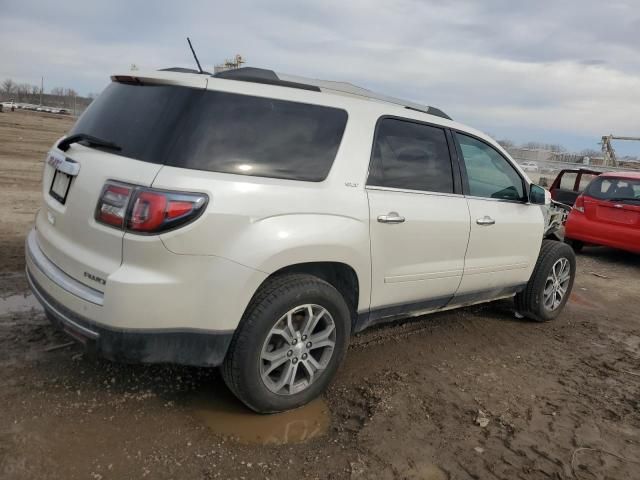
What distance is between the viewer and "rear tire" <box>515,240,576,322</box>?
5066 millimetres

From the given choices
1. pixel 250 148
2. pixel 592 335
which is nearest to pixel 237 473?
pixel 250 148

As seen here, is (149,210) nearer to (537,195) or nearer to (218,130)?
(218,130)

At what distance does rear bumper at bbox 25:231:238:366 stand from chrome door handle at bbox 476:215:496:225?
2.24 metres

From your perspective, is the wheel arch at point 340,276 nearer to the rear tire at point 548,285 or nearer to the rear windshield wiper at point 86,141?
the rear windshield wiper at point 86,141


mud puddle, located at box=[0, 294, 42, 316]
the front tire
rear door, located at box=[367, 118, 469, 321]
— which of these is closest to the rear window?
rear door, located at box=[367, 118, 469, 321]

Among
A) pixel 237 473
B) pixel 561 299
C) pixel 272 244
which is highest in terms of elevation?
pixel 272 244

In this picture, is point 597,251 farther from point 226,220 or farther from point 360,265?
point 226,220

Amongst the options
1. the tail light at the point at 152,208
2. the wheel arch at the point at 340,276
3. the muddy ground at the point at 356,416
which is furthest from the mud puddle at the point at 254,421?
the tail light at the point at 152,208

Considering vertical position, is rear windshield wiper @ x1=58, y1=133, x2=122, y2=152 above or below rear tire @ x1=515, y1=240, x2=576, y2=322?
above

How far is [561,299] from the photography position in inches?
215

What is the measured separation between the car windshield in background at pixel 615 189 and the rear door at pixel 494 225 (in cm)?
447

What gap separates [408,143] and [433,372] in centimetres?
167

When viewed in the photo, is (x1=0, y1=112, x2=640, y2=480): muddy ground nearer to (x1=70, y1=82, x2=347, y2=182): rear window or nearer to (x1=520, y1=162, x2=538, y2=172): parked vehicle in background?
(x1=70, y1=82, x2=347, y2=182): rear window

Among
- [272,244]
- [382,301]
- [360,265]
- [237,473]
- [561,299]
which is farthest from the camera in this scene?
[561,299]
